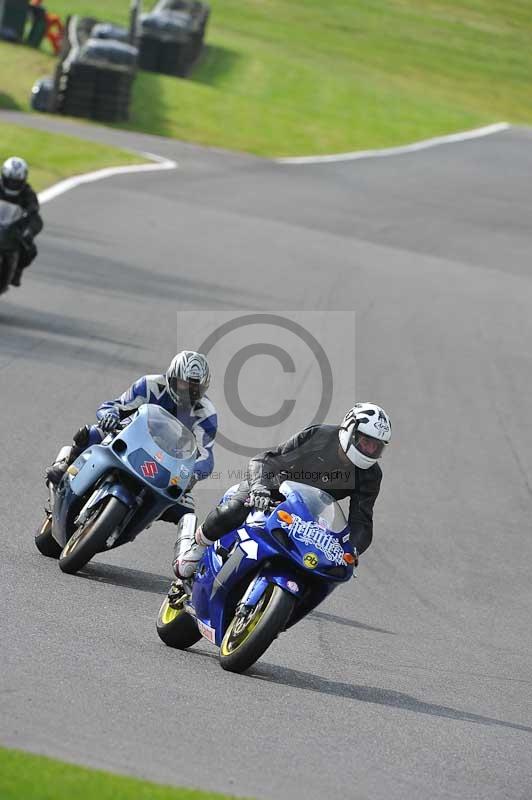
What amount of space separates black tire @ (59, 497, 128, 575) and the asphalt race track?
5.2 inches

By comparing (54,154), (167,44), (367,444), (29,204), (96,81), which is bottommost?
(167,44)

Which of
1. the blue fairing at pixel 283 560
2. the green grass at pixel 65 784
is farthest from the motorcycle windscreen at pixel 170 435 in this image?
the green grass at pixel 65 784

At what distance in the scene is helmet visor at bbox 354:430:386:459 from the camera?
26.2ft

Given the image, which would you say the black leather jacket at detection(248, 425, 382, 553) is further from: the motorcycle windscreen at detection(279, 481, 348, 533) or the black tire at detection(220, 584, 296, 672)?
the black tire at detection(220, 584, 296, 672)

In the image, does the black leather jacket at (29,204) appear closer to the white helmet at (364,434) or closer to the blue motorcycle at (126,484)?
the blue motorcycle at (126,484)

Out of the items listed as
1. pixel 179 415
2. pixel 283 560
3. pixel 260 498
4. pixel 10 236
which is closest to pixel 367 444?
pixel 260 498

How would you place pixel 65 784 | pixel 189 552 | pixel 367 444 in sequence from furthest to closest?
pixel 189 552
pixel 367 444
pixel 65 784

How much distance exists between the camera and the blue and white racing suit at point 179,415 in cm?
943

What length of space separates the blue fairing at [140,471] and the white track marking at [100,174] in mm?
19608

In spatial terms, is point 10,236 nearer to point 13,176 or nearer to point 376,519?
point 13,176

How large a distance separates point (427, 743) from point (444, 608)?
4.07 m

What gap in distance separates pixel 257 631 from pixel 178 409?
7.77 feet

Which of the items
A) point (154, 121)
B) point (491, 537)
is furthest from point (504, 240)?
point (491, 537)

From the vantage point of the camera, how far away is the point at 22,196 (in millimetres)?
17234
